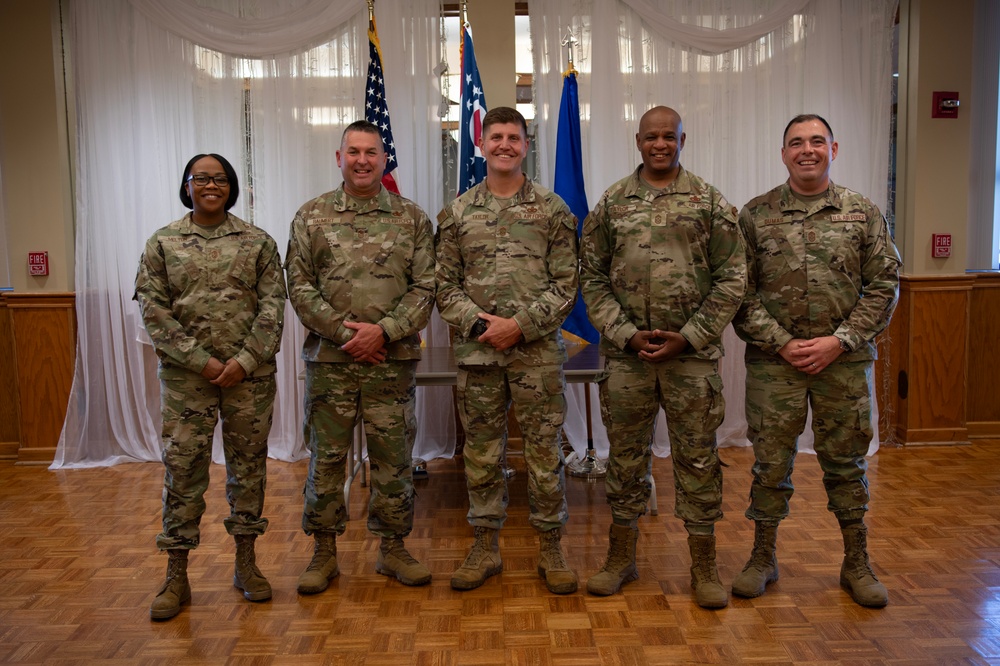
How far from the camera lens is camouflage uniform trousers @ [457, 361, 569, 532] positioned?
10.6 ft

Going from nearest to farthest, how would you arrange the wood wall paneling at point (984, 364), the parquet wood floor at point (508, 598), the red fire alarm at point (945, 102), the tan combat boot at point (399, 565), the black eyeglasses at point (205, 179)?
the parquet wood floor at point (508, 598), the black eyeglasses at point (205, 179), the tan combat boot at point (399, 565), the red fire alarm at point (945, 102), the wood wall paneling at point (984, 364)

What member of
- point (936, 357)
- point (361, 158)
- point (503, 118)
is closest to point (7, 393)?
point (361, 158)

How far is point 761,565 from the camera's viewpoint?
10.7 feet

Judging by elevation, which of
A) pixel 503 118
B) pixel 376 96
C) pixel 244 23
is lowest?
pixel 503 118

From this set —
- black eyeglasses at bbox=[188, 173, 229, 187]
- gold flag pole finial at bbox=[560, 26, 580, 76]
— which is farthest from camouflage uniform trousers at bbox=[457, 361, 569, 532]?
gold flag pole finial at bbox=[560, 26, 580, 76]

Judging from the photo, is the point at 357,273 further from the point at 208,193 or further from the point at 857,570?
the point at 857,570

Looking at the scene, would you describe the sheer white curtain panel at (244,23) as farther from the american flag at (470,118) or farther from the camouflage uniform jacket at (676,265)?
the camouflage uniform jacket at (676,265)

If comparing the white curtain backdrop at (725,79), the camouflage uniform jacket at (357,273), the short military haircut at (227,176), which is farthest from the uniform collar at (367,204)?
the white curtain backdrop at (725,79)

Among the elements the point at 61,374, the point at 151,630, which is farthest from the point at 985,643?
the point at 61,374

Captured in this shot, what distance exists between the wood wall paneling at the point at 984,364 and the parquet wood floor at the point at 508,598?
3.74 feet

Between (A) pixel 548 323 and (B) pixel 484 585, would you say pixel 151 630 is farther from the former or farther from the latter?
(A) pixel 548 323

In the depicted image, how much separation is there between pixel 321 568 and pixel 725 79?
356cm

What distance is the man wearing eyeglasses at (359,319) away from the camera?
3.23 metres

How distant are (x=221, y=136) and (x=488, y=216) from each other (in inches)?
101
